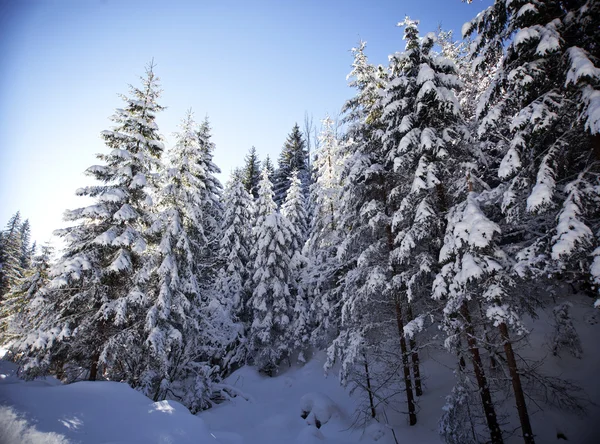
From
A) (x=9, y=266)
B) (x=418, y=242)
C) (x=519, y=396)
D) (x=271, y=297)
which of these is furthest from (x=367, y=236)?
(x=9, y=266)

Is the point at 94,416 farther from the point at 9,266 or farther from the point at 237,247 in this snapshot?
the point at 9,266

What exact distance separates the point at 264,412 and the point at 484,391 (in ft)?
38.1

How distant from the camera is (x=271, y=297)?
2153cm

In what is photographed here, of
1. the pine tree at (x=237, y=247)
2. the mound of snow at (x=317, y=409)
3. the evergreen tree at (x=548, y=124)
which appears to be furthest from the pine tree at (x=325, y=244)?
the evergreen tree at (x=548, y=124)

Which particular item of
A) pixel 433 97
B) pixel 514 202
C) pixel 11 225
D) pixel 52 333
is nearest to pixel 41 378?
pixel 52 333

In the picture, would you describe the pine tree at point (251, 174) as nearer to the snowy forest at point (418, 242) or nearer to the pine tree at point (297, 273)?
the pine tree at point (297, 273)

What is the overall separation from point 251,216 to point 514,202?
A: 19807 mm

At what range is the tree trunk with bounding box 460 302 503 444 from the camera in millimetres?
8039

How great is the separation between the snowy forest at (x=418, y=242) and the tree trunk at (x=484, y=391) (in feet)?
0.18

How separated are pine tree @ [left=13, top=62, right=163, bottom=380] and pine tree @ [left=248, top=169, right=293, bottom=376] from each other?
9.08 meters

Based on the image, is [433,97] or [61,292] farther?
[61,292]

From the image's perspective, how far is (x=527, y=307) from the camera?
8.38m

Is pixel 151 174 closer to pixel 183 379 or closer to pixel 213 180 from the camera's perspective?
pixel 213 180

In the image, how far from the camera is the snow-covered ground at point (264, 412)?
5.02 metres
